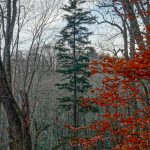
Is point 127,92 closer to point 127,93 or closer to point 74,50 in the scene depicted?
point 127,93

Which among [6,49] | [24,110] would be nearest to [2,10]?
[6,49]

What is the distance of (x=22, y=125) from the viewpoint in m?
6.71

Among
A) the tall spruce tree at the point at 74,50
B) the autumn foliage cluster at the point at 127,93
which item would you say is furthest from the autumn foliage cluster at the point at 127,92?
the tall spruce tree at the point at 74,50

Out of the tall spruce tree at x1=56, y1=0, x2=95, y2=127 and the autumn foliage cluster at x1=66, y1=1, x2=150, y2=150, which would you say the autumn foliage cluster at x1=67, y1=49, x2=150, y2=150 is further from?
the tall spruce tree at x1=56, y1=0, x2=95, y2=127

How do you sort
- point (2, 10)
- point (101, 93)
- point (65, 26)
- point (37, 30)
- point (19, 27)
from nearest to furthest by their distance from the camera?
1. point (2, 10)
2. point (101, 93)
3. point (19, 27)
4. point (37, 30)
5. point (65, 26)

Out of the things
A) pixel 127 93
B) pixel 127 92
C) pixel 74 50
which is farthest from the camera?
pixel 74 50

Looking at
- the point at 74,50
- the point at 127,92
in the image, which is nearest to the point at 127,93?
the point at 127,92

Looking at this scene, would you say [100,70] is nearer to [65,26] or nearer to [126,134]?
[126,134]

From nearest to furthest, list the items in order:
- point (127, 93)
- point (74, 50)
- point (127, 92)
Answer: point (127, 92), point (127, 93), point (74, 50)

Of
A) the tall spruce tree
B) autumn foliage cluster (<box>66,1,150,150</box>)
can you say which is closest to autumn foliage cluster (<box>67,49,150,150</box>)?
autumn foliage cluster (<box>66,1,150,150</box>)

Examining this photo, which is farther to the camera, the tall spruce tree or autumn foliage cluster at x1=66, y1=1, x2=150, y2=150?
the tall spruce tree

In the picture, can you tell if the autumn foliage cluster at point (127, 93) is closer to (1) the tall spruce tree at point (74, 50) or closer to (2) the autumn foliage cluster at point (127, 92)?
(2) the autumn foliage cluster at point (127, 92)

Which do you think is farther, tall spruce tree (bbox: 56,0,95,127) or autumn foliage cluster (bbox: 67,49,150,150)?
tall spruce tree (bbox: 56,0,95,127)

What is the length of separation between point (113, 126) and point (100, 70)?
5686 mm
